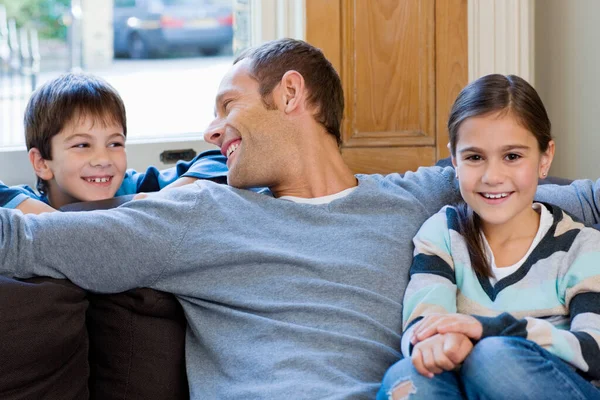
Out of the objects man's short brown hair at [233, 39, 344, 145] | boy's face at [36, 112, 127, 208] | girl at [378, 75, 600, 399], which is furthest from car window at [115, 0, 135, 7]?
girl at [378, 75, 600, 399]

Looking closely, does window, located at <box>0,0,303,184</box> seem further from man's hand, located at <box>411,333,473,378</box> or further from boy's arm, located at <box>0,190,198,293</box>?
man's hand, located at <box>411,333,473,378</box>

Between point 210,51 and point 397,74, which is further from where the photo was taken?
point 210,51

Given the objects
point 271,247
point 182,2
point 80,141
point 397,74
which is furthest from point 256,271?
point 182,2

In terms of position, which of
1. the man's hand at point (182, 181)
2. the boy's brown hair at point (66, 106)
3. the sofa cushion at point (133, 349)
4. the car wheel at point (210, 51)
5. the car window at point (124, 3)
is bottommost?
the sofa cushion at point (133, 349)

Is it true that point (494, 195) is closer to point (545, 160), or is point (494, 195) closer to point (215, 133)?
point (545, 160)

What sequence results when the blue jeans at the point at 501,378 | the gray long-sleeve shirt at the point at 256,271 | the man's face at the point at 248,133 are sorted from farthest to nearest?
the man's face at the point at 248,133, the gray long-sleeve shirt at the point at 256,271, the blue jeans at the point at 501,378

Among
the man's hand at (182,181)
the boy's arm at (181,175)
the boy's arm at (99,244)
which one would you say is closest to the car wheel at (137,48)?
the boy's arm at (181,175)

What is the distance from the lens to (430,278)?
1554 mm

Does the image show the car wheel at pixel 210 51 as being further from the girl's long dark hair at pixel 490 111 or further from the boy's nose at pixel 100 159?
the girl's long dark hair at pixel 490 111

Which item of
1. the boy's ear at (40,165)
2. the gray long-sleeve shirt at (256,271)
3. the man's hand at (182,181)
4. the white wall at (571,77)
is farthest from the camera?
the white wall at (571,77)

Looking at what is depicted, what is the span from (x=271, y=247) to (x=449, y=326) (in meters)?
0.41

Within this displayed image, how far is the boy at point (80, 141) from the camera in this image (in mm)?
1938

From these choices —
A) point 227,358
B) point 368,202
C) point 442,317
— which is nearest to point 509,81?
A: point 368,202

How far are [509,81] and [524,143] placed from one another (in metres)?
0.13
